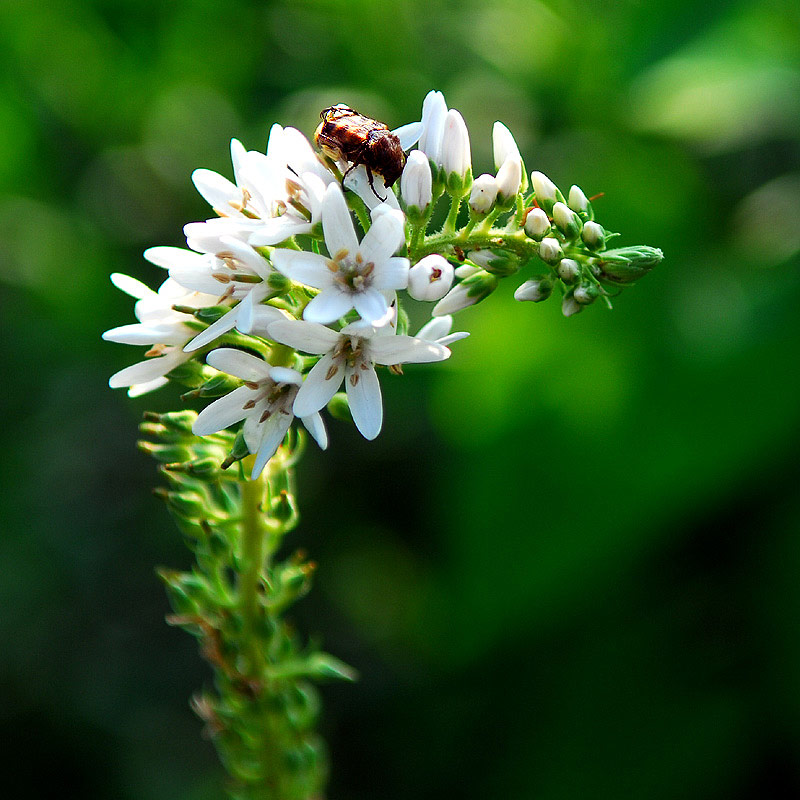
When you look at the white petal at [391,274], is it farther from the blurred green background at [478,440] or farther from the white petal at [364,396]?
the blurred green background at [478,440]

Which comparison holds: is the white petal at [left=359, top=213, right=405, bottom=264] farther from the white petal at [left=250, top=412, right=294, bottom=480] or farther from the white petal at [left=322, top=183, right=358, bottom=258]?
the white petal at [left=250, top=412, right=294, bottom=480]

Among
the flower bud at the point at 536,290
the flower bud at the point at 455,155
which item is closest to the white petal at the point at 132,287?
the flower bud at the point at 455,155

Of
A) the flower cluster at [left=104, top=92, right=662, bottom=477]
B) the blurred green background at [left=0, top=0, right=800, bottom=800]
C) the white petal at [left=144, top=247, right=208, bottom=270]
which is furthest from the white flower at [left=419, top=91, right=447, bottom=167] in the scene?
the blurred green background at [left=0, top=0, right=800, bottom=800]

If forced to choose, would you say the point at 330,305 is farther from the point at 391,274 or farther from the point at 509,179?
the point at 509,179

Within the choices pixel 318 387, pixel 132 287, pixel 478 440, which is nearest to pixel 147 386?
pixel 132 287

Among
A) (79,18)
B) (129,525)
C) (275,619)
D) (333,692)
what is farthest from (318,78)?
(275,619)
